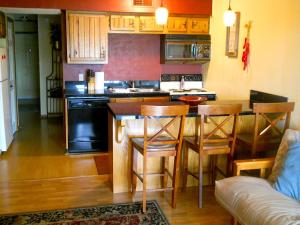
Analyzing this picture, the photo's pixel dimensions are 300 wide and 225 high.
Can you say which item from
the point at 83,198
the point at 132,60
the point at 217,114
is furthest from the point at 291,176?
the point at 132,60

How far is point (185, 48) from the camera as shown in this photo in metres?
5.74

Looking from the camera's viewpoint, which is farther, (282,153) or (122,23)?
(122,23)

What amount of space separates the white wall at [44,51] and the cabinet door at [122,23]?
2.75m

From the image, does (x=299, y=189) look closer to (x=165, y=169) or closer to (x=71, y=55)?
(x=165, y=169)

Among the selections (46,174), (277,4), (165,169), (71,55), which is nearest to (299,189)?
→ (165,169)

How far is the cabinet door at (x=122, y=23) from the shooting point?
5.50 m

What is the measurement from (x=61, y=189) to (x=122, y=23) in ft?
9.05

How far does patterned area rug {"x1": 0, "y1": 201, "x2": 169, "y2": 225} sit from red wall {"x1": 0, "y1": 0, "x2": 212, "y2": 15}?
3.12 metres

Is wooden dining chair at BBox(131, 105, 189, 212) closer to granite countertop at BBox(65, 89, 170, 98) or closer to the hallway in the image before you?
the hallway

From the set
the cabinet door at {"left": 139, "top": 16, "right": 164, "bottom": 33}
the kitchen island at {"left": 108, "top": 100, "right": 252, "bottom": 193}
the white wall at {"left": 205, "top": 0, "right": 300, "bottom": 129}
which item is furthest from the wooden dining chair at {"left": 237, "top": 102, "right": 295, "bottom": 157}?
the cabinet door at {"left": 139, "top": 16, "right": 164, "bottom": 33}

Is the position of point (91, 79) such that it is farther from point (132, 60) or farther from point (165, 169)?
point (165, 169)

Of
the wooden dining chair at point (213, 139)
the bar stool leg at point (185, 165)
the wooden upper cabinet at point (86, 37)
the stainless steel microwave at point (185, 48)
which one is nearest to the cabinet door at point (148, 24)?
the stainless steel microwave at point (185, 48)

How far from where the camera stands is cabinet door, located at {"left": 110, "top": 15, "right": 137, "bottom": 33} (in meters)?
5.50

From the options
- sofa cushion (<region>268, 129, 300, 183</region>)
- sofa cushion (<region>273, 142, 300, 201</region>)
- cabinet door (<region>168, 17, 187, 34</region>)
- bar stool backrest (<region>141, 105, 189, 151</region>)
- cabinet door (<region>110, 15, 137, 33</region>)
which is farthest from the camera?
cabinet door (<region>168, 17, 187, 34</region>)
